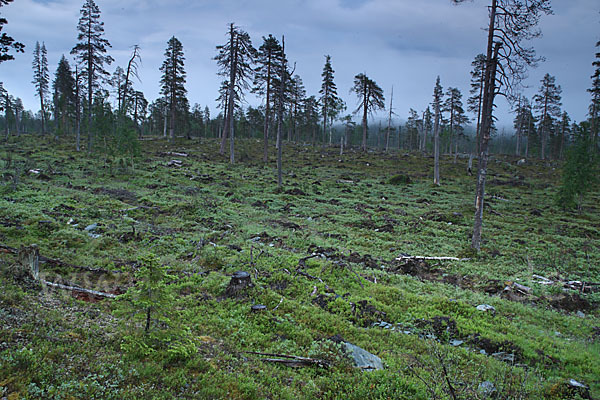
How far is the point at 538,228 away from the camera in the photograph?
17.9 metres

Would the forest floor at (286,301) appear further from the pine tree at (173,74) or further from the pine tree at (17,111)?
the pine tree at (17,111)

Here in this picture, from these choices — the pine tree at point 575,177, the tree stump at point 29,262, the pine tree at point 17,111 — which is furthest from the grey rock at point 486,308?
the pine tree at point 17,111

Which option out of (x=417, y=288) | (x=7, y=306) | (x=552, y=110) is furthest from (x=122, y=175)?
(x=552, y=110)

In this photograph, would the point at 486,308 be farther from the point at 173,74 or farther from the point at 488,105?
the point at 173,74

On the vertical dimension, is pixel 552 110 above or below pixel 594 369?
above

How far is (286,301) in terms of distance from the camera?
7520 mm

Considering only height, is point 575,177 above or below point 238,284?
above

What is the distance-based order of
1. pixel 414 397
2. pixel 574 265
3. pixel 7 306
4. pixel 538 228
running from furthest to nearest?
pixel 538 228 → pixel 574 265 → pixel 7 306 → pixel 414 397

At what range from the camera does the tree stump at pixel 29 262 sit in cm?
654

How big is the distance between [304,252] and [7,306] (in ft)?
27.5

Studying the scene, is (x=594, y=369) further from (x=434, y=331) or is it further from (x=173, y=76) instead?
(x=173, y=76)

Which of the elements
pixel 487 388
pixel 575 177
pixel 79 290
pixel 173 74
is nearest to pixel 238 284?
pixel 79 290

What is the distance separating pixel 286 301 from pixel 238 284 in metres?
1.35

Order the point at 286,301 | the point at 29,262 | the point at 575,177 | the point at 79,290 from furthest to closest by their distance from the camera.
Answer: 1. the point at 575,177
2. the point at 286,301
3. the point at 79,290
4. the point at 29,262
